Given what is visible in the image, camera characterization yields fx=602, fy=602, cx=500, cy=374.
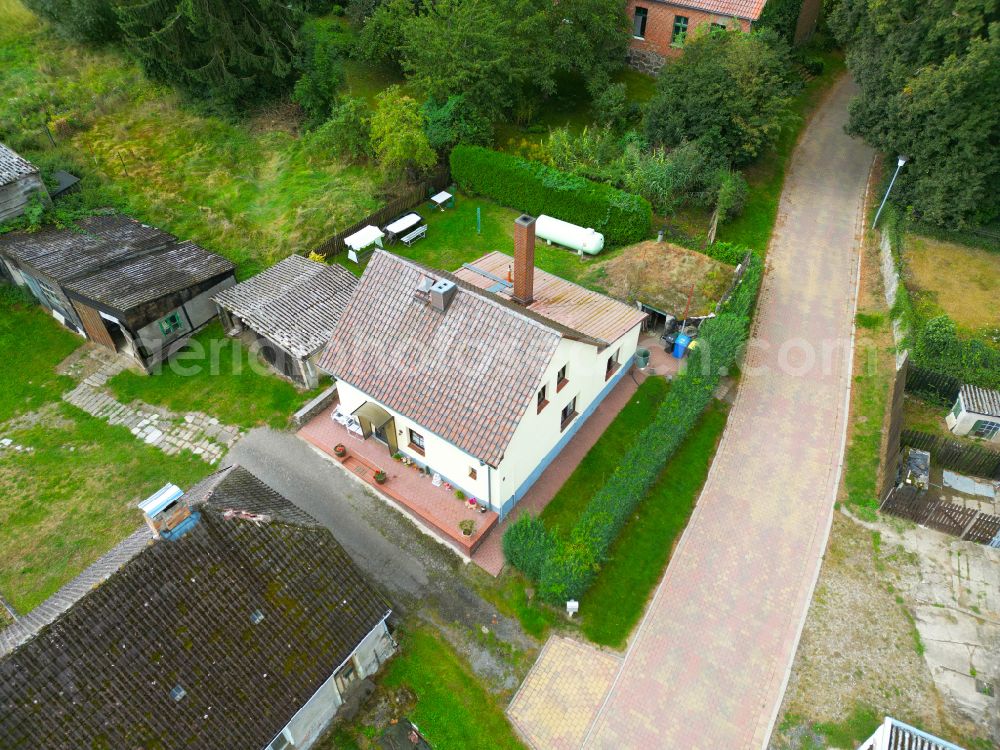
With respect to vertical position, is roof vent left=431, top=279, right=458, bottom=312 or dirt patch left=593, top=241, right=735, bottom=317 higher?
roof vent left=431, top=279, right=458, bottom=312

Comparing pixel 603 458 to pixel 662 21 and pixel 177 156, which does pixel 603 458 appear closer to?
pixel 177 156

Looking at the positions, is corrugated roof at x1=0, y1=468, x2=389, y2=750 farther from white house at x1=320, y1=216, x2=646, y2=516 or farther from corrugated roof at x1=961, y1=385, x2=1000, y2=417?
corrugated roof at x1=961, y1=385, x2=1000, y2=417

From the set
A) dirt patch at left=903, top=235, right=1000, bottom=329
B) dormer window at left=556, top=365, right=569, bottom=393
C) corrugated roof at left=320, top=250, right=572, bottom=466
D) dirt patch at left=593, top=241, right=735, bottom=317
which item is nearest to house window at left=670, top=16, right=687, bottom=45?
dirt patch at left=593, top=241, right=735, bottom=317

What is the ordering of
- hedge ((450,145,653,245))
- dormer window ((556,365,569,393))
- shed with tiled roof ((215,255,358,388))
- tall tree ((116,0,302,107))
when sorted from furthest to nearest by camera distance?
1. tall tree ((116,0,302,107))
2. hedge ((450,145,653,245))
3. shed with tiled roof ((215,255,358,388))
4. dormer window ((556,365,569,393))

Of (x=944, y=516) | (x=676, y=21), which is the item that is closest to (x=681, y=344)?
(x=944, y=516)

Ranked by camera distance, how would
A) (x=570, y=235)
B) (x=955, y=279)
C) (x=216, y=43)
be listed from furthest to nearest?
(x=216, y=43) < (x=570, y=235) < (x=955, y=279)

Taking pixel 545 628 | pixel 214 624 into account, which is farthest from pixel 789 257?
pixel 214 624
